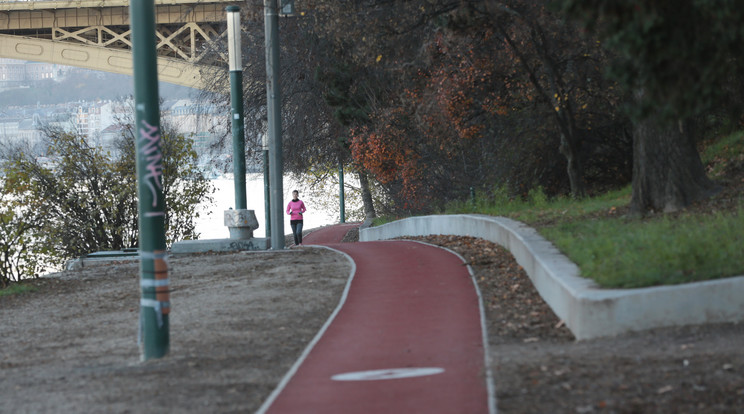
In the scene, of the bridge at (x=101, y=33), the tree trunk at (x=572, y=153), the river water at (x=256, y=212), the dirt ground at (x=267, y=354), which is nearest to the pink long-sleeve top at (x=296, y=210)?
the river water at (x=256, y=212)

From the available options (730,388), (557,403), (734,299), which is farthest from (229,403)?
(734,299)

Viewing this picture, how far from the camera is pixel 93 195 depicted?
28.0 metres

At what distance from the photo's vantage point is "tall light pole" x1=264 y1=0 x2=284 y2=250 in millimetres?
20703

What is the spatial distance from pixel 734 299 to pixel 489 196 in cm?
1867

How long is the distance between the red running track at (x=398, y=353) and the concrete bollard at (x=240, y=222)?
23.7 feet

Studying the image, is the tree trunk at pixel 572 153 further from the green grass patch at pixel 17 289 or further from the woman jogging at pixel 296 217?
the green grass patch at pixel 17 289

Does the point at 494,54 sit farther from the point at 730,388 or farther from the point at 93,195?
the point at 730,388

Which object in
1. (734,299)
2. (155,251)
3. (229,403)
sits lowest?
(229,403)

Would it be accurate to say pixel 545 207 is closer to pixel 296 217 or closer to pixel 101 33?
pixel 296 217

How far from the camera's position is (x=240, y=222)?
22.0 m

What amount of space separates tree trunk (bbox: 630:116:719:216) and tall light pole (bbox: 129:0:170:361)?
8674 millimetres

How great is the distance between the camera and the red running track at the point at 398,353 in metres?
7.24

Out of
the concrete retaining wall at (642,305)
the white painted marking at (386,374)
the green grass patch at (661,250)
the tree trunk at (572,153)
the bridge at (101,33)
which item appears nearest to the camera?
the white painted marking at (386,374)

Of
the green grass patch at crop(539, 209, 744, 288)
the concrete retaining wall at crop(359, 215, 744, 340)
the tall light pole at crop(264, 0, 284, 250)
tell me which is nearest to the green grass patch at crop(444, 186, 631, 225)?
the green grass patch at crop(539, 209, 744, 288)
